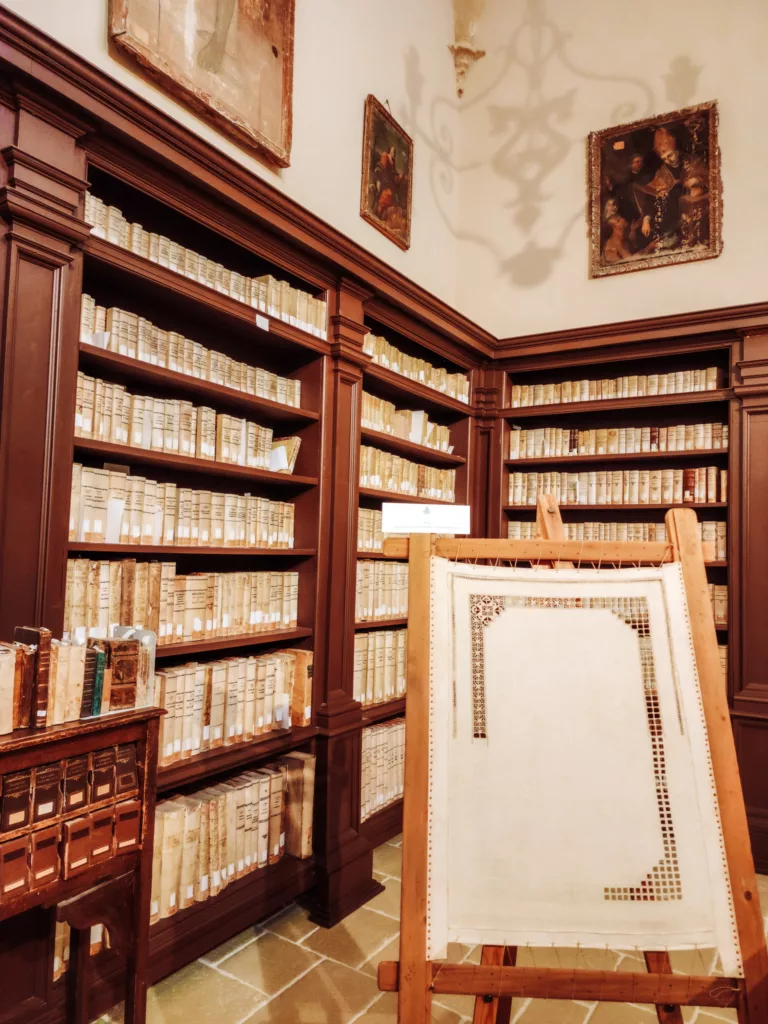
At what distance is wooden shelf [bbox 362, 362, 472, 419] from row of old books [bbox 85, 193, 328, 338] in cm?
36

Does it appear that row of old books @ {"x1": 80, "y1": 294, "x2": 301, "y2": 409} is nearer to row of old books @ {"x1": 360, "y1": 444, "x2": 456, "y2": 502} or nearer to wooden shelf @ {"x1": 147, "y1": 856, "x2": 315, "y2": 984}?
row of old books @ {"x1": 360, "y1": 444, "x2": 456, "y2": 502}

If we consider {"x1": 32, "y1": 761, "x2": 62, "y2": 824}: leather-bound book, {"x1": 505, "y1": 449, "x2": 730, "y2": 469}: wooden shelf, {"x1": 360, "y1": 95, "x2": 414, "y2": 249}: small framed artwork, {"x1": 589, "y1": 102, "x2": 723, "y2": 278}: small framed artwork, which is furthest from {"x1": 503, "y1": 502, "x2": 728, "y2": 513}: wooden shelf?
{"x1": 32, "y1": 761, "x2": 62, "y2": 824}: leather-bound book

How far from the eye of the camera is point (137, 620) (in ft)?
6.59

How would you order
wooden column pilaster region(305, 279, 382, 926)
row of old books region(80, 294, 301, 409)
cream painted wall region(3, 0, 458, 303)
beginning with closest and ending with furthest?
1. row of old books region(80, 294, 301, 409)
2. cream painted wall region(3, 0, 458, 303)
3. wooden column pilaster region(305, 279, 382, 926)

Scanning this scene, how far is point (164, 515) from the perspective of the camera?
7.04 feet

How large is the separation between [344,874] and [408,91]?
12.7 feet

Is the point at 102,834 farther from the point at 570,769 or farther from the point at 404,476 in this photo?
the point at 404,476

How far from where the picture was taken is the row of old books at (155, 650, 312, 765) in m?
2.10

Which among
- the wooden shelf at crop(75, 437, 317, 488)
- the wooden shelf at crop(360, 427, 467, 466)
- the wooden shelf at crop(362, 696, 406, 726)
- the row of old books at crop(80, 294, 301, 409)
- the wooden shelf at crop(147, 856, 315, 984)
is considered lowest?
the wooden shelf at crop(147, 856, 315, 984)

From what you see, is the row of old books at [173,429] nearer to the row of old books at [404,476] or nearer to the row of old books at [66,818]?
the row of old books at [404,476]

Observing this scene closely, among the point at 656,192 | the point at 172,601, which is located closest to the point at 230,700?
the point at 172,601

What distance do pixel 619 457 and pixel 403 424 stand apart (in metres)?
1.21

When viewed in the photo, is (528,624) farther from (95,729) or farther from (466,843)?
(95,729)

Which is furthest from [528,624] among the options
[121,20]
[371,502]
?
[121,20]
